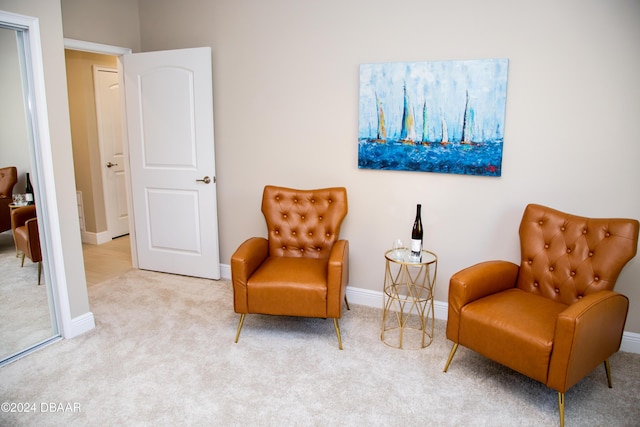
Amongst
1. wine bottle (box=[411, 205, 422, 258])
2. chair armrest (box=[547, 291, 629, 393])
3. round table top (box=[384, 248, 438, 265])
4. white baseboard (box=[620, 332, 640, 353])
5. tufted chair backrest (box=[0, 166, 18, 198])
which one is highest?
tufted chair backrest (box=[0, 166, 18, 198])

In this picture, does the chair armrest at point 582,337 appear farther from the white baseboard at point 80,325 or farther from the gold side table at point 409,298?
the white baseboard at point 80,325

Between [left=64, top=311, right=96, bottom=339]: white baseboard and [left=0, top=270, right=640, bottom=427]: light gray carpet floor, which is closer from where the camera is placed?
[left=0, top=270, right=640, bottom=427]: light gray carpet floor

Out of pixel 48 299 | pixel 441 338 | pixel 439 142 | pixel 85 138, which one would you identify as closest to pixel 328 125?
pixel 439 142

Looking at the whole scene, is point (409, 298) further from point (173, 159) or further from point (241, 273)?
point (173, 159)

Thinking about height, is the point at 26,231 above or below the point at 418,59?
below

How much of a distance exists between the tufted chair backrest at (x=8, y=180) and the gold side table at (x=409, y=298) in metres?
2.32

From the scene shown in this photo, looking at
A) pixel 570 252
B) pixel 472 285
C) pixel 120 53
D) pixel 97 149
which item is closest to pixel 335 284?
pixel 472 285

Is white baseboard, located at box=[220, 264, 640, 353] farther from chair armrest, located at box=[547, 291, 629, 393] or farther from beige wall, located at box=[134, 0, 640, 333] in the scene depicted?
chair armrest, located at box=[547, 291, 629, 393]

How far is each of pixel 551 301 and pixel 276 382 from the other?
1618 millimetres

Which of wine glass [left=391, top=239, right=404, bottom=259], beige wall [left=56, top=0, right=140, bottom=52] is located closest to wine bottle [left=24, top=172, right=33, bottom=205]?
beige wall [left=56, top=0, right=140, bottom=52]

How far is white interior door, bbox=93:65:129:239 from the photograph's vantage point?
4957mm

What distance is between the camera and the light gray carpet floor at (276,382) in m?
2.13

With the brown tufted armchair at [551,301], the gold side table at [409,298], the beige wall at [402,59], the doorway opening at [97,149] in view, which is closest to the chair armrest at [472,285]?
the brown tufted armchair at [551,301]

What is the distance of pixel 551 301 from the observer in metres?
2.47
